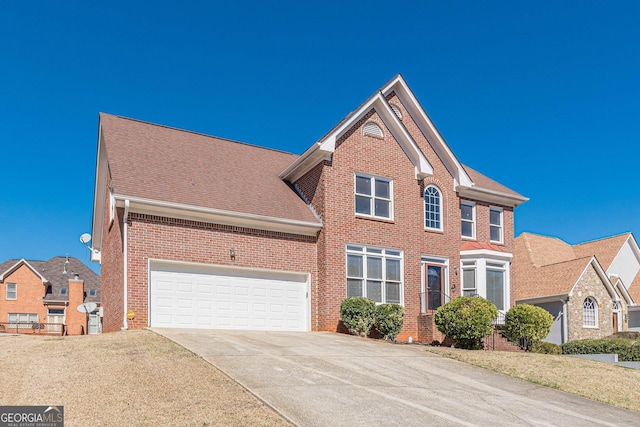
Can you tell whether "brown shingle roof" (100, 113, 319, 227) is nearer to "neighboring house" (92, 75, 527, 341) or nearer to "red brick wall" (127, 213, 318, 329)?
"neighboring house" (92, 75, 527, 341)

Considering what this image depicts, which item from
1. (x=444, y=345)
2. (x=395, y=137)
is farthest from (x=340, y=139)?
(x=444, y=345)

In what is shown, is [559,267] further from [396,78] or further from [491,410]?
[491,410]

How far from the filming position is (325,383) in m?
11.2

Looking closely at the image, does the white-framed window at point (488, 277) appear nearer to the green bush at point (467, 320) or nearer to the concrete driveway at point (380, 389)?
the green bush at point (467, 320)

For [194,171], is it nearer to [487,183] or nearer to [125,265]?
[125,265]

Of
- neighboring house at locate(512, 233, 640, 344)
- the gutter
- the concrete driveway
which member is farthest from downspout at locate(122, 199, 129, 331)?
neighboring house at locate(512, 233, 640, 344)

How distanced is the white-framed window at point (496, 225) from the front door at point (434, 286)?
4.01 metres

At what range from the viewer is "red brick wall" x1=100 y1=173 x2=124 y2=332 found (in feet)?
61.8

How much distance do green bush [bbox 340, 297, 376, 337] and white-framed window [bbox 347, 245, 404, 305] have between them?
2.93 ft

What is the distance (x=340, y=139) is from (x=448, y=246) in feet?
20.5

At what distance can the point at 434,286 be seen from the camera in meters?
23.8

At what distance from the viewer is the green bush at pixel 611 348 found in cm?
2089

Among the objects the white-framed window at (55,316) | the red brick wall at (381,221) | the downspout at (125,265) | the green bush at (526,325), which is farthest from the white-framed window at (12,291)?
the green bush at (526,325)

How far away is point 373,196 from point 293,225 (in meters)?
3.38
